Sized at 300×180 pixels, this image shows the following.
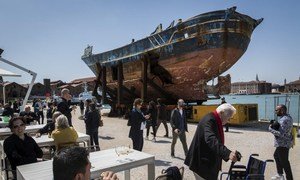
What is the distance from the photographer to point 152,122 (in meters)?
12.4

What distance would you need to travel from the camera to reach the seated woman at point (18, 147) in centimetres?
456

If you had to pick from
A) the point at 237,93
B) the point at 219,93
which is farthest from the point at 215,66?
the point at 237,93

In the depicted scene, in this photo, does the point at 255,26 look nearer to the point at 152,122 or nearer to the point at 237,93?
the point at 152,122

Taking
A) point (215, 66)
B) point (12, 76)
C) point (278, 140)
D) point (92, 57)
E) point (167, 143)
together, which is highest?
point (92, 57)

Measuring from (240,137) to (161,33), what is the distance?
10.3 m

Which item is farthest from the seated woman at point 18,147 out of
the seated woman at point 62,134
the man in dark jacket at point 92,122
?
the man in dark jacket at point 92,122

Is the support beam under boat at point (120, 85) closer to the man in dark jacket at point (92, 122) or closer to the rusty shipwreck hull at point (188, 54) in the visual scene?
the rusty shipwreck hull at point (188, 54)

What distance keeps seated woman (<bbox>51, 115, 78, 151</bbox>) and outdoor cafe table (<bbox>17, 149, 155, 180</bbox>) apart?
767mm

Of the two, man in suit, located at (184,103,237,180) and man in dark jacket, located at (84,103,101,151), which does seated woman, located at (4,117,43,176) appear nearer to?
man in suit, located at (184,103,237,180)

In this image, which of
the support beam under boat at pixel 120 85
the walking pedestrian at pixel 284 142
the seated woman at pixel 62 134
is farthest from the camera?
the support beam under boat at pixel 120 85

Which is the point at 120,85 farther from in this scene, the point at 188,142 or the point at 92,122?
the point at 92,122

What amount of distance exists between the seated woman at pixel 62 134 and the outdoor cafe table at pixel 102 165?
2.52 feet

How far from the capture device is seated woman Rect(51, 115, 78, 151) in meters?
5.11

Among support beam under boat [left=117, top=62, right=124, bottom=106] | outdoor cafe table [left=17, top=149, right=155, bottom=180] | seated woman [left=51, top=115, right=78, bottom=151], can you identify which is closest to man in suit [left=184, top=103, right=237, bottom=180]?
outdoor cafe table [left=17, top=149, right=155, bottom=180]
